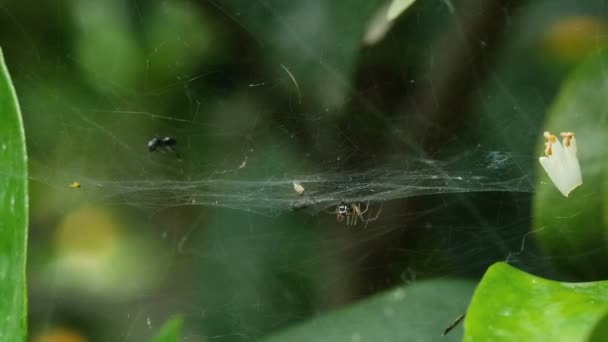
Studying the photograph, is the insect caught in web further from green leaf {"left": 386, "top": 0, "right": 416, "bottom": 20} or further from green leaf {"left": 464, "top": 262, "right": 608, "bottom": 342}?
green leaf {"left": 464, "top": 262, "right": 608, "bottom": 342}

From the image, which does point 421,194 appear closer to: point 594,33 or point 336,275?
point 336,275

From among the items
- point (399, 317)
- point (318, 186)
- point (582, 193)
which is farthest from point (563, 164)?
point (318, 186)

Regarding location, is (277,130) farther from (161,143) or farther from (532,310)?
(532,310)

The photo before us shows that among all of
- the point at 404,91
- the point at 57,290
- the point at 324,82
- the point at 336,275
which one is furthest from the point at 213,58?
the point at 57,290

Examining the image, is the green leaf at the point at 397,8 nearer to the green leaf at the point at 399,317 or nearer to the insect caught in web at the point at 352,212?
the insect caught in web at the point at 352,212

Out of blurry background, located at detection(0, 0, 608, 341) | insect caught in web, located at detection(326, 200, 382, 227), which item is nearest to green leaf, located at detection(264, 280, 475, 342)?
blurry background, located at detection(0, 0, 608, 341)

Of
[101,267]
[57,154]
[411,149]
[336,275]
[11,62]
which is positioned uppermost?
[11,62]
